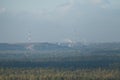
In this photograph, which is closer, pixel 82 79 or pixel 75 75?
pixel 82 79

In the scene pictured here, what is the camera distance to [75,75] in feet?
309

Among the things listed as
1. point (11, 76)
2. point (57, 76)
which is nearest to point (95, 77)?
point (57, 76)

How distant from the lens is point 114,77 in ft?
293

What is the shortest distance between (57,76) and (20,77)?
8.96m

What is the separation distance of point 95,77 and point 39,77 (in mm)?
13440

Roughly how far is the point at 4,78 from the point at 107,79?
2401 cm

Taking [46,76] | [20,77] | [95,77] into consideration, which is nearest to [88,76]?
[95,77]

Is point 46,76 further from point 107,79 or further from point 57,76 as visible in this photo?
point 107,79

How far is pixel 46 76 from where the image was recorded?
9106 centimetres

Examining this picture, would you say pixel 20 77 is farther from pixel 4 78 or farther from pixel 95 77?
pixel 95 77

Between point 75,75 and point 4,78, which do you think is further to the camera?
point 75,75

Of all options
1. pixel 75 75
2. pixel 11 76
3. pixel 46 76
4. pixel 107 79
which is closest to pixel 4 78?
pixel 11 76

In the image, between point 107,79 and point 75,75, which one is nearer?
point 107,79

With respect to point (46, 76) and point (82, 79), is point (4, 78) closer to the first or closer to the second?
point (46, 76)
